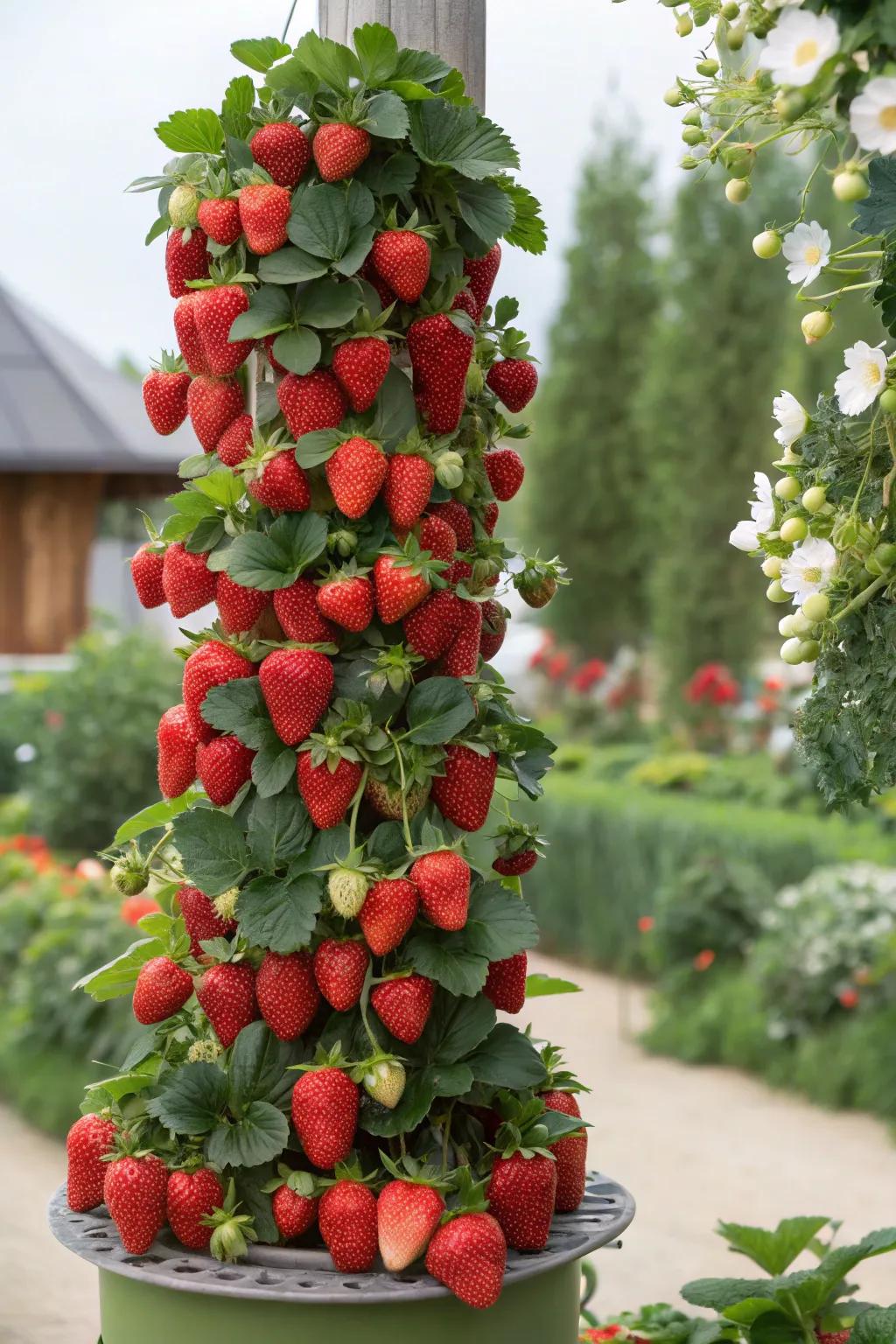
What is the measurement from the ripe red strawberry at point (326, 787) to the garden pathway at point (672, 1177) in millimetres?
2290

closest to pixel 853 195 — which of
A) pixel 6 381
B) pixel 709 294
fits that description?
pixel 709 294

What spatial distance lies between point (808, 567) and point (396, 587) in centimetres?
37

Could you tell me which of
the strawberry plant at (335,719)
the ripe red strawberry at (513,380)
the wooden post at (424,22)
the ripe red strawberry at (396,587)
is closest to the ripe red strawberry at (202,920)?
the strawberry plant at (335,719)

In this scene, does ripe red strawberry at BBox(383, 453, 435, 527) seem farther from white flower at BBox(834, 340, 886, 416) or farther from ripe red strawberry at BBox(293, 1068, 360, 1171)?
ripe red strawberry at BBox(293, 1068, 360, 1171)

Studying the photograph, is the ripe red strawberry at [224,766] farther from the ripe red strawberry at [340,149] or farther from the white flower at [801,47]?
the white flower at [801,47]

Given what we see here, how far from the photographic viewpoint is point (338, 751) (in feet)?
4.23

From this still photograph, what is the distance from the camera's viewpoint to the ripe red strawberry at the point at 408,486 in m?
1.31

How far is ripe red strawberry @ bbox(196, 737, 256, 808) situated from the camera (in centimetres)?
134

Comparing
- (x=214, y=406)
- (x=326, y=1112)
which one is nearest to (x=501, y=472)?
(x=214, y=406)

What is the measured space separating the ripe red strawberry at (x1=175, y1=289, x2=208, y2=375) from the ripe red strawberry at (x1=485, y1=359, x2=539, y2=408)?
0.94 ft

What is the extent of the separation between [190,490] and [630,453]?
31.7 ft

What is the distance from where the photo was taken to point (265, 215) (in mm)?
1290

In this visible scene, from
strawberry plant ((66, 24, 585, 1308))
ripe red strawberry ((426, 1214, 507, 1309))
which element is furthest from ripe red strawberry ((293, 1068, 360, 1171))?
ripe red strawberry ((426, 1214, 507, 1309))

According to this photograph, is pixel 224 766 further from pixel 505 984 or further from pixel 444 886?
pixel 505 984
